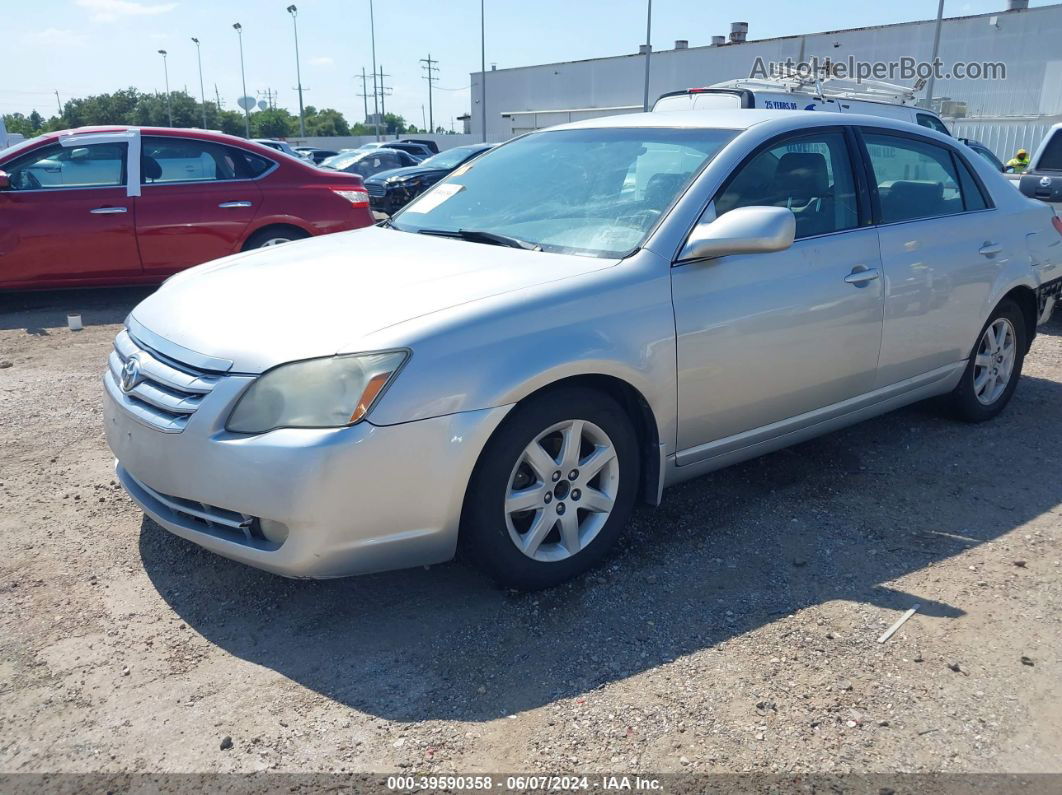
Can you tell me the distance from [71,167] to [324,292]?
5.67 metres

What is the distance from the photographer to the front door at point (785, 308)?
3.31m

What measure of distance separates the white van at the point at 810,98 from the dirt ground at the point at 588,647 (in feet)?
26.1

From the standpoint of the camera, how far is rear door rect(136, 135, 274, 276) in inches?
298

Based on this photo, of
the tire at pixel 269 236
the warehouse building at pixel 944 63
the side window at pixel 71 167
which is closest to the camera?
the side window at pixel 71 167

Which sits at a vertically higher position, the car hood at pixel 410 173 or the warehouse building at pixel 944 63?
the warehouse building at pixel 944 63

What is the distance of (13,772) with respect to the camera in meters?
2.24

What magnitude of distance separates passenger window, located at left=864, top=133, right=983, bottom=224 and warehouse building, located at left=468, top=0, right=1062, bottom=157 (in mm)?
27755

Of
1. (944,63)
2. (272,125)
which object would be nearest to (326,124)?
(272,125)

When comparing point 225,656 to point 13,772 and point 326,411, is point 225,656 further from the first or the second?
point 326,411

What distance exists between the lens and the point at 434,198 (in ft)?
14.0

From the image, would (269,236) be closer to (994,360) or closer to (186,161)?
(186,161)

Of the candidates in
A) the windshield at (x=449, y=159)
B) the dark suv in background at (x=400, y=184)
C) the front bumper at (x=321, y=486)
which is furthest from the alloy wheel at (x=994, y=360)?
the windshield at (x=449, y=159)

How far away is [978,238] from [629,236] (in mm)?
2271

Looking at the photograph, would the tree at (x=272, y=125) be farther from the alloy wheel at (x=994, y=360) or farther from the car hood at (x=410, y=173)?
the alloy wheel at (x=994, y=360)
